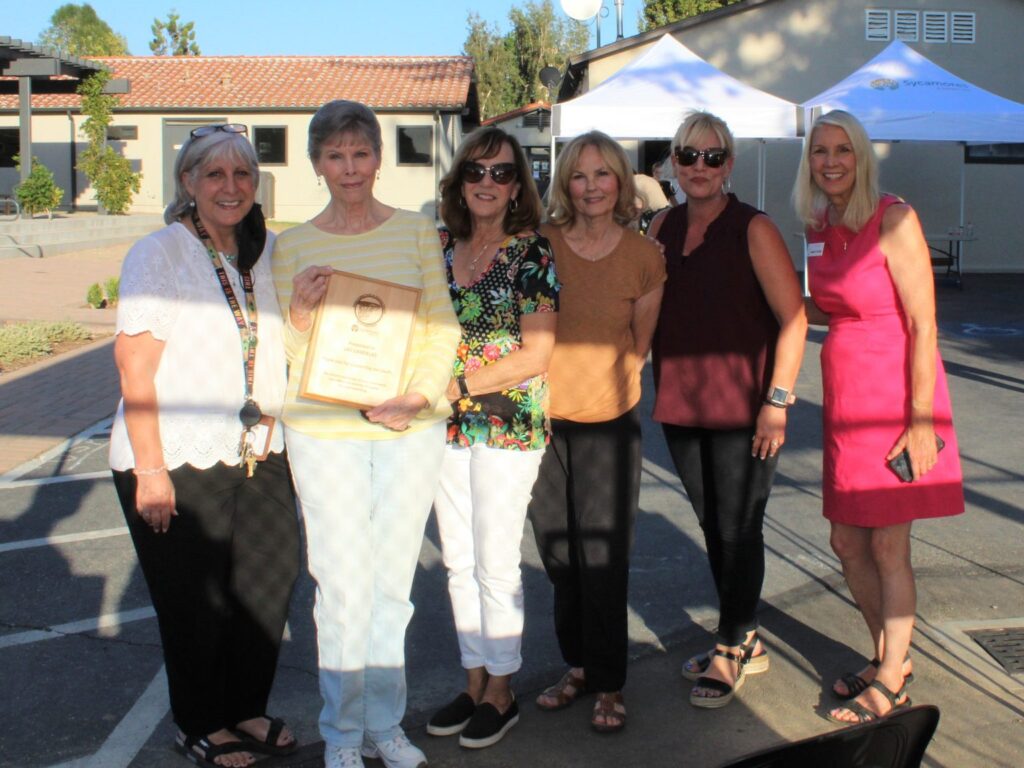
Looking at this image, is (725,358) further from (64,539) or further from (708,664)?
(64,539)

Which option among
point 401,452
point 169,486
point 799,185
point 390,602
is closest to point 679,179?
point 799,185

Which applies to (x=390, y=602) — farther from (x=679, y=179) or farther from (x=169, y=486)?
Result: (x=679, y=179)

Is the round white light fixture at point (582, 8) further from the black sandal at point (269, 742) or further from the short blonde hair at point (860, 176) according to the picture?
the black sandal at point (269, 742)

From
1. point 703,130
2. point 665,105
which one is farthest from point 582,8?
point 703,130

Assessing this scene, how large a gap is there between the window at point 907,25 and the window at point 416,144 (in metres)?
15.2

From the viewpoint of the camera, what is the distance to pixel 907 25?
2000 cm

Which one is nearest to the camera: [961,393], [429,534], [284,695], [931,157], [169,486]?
[169,486]

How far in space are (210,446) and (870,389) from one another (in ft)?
6.73

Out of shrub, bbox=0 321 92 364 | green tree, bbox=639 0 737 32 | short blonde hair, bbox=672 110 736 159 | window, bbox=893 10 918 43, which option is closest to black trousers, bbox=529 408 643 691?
short blonde hair, bbox=672 110 736 159

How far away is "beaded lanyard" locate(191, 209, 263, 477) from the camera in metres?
3.11

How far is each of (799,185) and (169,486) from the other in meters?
2.26

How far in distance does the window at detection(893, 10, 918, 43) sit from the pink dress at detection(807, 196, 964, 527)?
18346 mm

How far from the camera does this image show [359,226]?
10.1ft

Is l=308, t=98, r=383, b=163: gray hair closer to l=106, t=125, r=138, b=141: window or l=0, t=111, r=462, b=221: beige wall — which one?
l=0, t=111, r=462, b=221: beige wall
